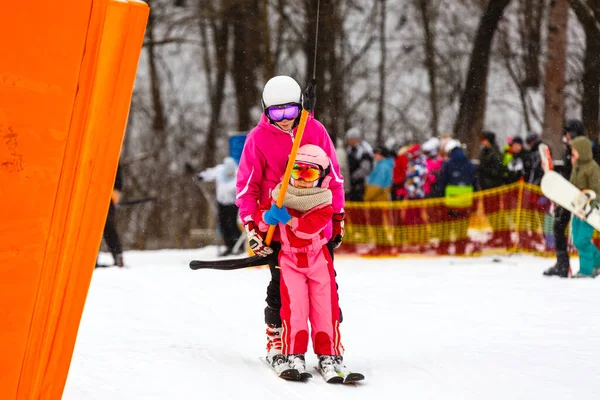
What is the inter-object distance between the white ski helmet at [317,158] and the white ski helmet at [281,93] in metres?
0.25

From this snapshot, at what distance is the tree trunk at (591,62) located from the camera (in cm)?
1662

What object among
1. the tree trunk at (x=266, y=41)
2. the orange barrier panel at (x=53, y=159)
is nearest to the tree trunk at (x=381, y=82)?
the tree trunk at (x=266, y=41)

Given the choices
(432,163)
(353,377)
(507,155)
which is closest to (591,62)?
(507,155)

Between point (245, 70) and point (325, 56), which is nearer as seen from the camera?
point (325, 56)

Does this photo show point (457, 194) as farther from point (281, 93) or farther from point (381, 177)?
A: point (281, 93)

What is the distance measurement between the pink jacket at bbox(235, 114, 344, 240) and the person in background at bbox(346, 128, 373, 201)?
931 centimetres

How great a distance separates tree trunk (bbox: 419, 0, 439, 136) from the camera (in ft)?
89.4

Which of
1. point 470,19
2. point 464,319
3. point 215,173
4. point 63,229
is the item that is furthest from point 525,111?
point 63,229

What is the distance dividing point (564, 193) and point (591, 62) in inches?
282

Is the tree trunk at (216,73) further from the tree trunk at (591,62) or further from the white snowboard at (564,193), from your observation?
the white snowboard at (564,193)

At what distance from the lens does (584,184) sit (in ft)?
33.5

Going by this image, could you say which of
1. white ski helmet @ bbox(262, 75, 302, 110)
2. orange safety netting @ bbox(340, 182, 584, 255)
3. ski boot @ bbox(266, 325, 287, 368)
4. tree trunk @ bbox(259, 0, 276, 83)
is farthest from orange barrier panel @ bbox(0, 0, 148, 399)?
tree trunk @ bbox(259, 0, 276, 83)

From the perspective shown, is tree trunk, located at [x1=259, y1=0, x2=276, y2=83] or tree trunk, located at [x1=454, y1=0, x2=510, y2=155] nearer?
tree trunk, located at [x1=454, y1=0, x2=510, y2=155]

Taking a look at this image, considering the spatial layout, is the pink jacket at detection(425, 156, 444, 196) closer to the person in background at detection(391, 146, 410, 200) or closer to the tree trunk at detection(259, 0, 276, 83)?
the person in background at detection(391, 146, 410, 200)
